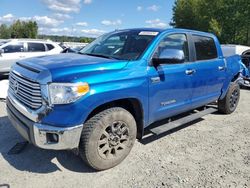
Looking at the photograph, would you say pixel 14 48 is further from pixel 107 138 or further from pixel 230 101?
pixel 107 138

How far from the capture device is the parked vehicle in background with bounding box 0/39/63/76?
34.2ft

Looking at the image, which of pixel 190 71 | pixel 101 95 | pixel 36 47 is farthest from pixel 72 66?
pixel 36 47

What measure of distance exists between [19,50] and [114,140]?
8.66m

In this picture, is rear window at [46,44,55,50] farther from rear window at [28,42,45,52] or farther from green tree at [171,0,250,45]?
green tree at [171,0,250,45]

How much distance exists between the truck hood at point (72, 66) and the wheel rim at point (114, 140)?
0.77 meters

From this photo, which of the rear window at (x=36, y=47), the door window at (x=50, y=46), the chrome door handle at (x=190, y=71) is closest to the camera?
the chrome door handle at (x=190, y=71)

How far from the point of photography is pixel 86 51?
4727 mm

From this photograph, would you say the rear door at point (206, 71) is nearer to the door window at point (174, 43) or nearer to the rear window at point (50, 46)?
the door window at point (174, 43)

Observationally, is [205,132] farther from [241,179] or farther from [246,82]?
[246,82]

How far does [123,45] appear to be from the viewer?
429 cm

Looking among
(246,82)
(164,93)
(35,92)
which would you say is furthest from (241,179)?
(246,82)

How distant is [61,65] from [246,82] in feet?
27.9

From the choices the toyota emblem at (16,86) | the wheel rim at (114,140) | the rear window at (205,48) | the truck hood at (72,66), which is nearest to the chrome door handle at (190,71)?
the rear window at (205,48)

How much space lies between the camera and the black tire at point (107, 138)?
338cm
